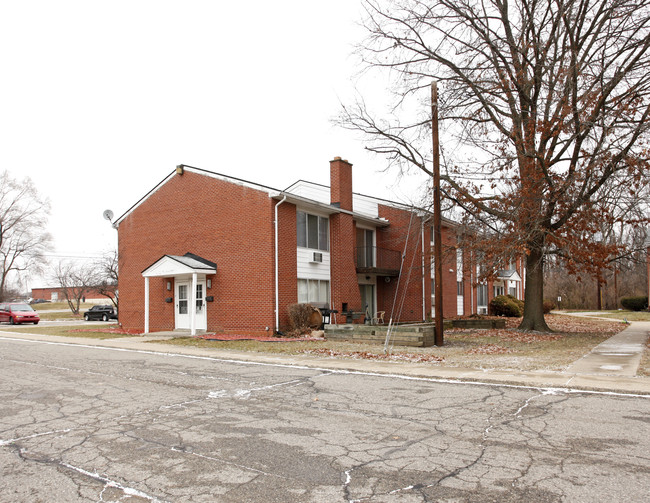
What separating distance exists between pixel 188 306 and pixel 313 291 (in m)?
5.30

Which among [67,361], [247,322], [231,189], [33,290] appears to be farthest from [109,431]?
[33,290]

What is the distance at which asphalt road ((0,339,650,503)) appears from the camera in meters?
4.43

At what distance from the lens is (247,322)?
2016cm

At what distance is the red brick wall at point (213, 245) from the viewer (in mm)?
20000

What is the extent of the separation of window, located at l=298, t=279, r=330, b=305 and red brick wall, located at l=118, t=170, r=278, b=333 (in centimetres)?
135

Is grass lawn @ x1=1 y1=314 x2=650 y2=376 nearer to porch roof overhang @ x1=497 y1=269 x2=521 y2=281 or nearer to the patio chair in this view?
the patio chair

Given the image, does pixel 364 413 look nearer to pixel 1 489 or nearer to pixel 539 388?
pixel 539 388

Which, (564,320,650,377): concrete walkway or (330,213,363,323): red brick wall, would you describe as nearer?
(564,320,650,377): concrete walkway

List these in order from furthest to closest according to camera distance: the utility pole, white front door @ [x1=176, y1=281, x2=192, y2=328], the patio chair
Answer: the patio chair
white front door @ [x1=176, y1=281, x2=192, y2=328]
the utility pole

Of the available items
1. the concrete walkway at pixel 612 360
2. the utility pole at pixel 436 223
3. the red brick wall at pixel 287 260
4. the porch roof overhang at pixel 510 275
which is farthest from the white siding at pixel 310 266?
the porch roof overhang at pixel 510 275

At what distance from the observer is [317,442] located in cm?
581

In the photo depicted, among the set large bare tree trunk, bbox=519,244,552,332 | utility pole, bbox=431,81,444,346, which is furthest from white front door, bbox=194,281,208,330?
large bare tree trunk, bbox=519,244,552,332

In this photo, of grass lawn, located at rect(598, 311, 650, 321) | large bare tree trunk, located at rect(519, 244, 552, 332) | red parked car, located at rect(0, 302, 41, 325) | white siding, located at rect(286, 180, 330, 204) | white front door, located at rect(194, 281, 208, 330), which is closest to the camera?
large bare tree trunk, located at rect(519, 244, 552, 332)

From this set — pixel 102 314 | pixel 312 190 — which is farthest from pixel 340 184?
pixel 102 314
